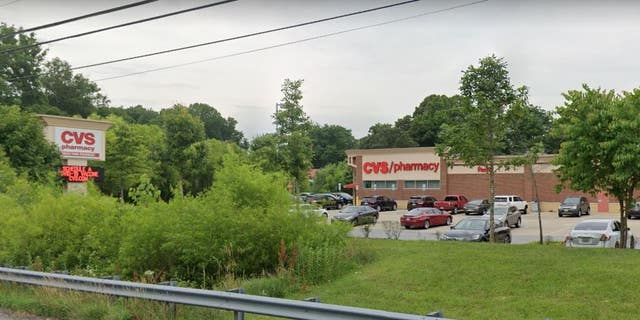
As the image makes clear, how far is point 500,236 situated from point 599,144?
29.2 ft

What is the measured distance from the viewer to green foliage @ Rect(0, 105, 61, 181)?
31641mm

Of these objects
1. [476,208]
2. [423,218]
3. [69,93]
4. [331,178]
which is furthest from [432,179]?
[69,93]

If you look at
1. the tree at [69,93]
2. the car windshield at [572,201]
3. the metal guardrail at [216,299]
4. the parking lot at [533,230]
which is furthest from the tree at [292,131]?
the tree at [69,93]

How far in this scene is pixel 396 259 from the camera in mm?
15344

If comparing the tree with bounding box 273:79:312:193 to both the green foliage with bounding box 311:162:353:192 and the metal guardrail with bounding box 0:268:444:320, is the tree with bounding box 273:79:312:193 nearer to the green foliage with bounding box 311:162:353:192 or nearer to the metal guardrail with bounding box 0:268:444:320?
the metal guardrail with bounding box 0:268:444:320

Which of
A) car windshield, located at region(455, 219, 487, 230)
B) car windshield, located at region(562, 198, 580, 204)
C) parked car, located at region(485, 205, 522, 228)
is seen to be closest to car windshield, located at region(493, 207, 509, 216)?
parked car, located at region(485, 205, 522, 228)

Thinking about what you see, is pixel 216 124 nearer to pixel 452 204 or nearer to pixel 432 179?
pixel 432 179

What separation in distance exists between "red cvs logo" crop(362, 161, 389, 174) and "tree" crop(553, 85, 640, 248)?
4917 cm

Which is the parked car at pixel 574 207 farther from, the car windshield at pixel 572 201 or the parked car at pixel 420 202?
the parked car at pixel 420 202

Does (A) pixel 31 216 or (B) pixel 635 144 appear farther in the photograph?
(B) pixel 635 144

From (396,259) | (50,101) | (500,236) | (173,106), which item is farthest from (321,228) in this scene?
(50,101)

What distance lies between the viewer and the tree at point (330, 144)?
141 m

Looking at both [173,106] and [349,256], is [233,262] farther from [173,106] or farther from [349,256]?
[173,106]

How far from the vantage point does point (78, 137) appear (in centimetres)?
3962
